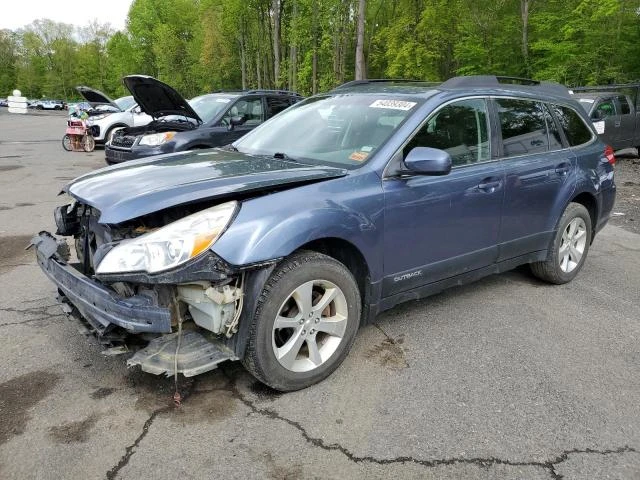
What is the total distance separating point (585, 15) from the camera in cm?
2316

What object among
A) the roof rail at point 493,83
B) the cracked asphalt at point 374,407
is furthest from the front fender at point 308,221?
the roof rail at point 493,83

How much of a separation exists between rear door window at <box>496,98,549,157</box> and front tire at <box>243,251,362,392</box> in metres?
1.96

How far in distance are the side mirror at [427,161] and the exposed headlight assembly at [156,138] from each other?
7.09 metres

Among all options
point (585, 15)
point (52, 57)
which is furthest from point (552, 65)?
point (52, 57)

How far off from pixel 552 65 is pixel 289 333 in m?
25.5

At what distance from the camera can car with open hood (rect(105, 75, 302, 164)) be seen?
8719 mm

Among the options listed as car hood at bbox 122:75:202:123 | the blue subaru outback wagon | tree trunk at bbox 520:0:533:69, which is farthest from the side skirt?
tree trunk at bbox 520:0:533:69

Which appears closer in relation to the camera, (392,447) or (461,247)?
(392,447)

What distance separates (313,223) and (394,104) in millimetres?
1336

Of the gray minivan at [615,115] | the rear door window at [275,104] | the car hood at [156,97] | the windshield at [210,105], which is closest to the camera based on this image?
the car hood at [156,97]

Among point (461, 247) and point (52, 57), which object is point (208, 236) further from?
point (52, 57)

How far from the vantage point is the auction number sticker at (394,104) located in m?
3.73

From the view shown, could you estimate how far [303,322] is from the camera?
10.0ft

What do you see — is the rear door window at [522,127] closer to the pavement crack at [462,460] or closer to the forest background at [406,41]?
the pavement crack at [462,460]
